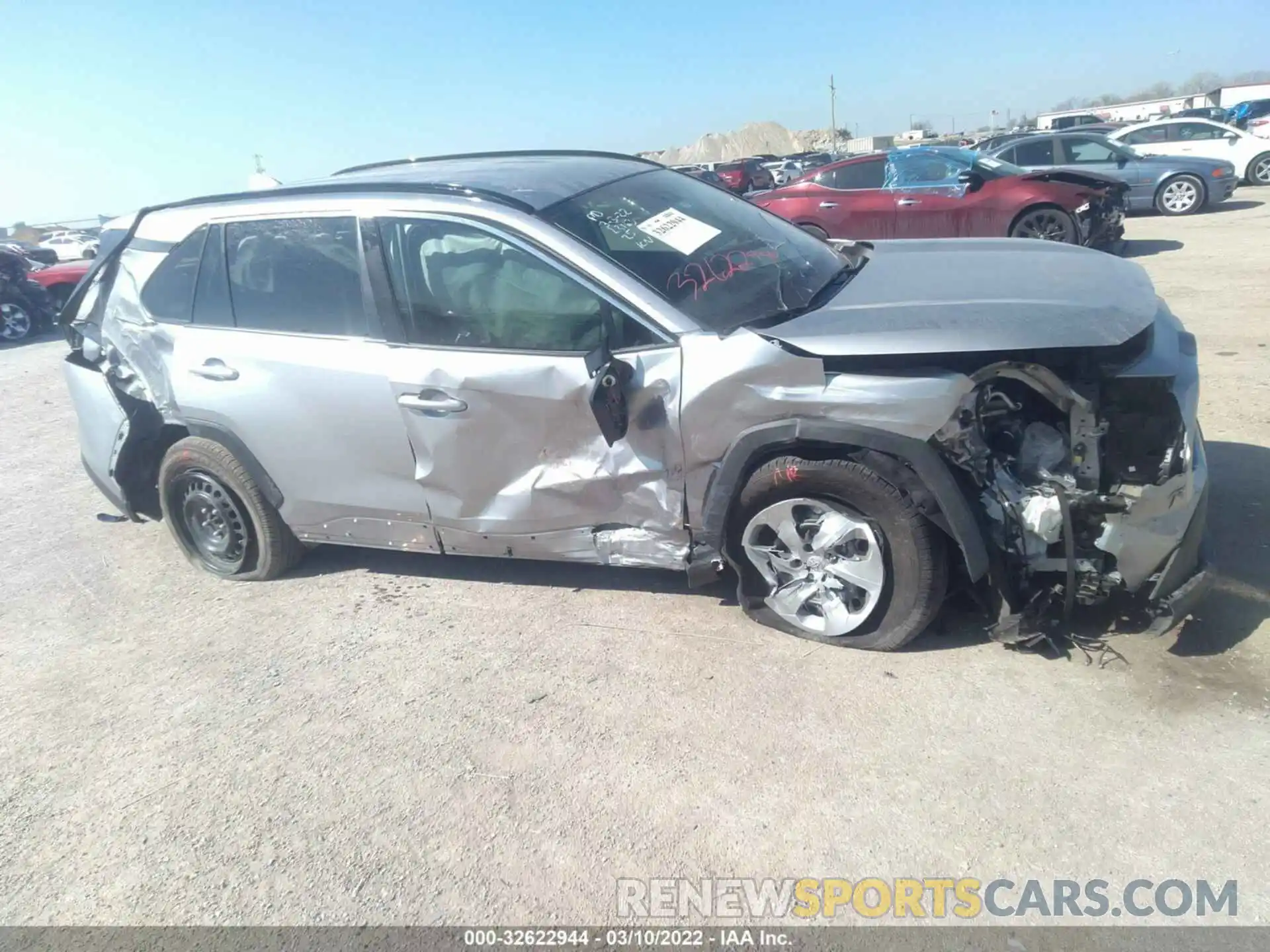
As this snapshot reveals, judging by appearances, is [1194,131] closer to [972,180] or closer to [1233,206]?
[1233,206]

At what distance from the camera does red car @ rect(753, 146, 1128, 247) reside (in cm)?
1007

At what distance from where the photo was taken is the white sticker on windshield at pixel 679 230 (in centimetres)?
358

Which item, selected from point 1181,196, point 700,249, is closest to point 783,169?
point 1181,196

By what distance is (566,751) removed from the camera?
301 cm

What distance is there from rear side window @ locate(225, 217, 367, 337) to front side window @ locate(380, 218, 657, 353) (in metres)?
0.23

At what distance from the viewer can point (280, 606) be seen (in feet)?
13.9

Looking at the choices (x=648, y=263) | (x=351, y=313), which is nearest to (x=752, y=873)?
(x=648, y=263)

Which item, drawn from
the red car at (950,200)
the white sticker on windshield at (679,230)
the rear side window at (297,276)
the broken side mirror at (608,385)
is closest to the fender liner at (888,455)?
the broken side mirror at (608,385)

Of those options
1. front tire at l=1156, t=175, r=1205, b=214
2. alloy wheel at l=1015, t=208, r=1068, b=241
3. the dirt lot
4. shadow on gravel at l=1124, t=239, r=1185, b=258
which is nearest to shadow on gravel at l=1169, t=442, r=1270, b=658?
the dirt lot

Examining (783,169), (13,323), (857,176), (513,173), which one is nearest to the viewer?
(513,173)

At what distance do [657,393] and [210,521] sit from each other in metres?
2.63

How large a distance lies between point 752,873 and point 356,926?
1114 millimetres

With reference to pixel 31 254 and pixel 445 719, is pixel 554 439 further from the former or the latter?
pixel 31 254

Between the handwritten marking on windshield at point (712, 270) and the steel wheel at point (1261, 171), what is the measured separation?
17880mm
